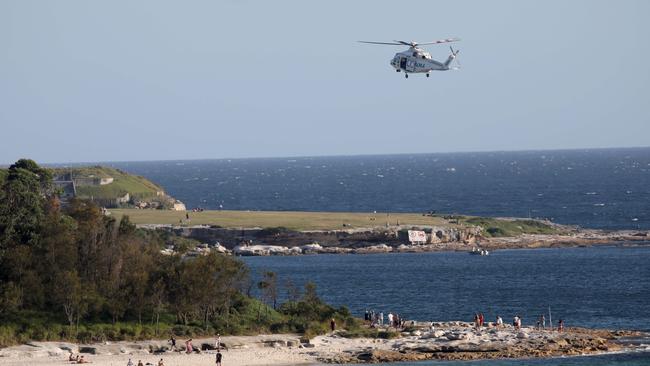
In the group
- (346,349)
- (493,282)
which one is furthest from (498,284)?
(346,349)

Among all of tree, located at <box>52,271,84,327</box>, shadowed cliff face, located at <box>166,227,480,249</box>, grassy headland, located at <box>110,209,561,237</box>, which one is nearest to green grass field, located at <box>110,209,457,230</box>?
grassy headland, located at <box>110,209,561,237</box>

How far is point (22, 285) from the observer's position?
212ft

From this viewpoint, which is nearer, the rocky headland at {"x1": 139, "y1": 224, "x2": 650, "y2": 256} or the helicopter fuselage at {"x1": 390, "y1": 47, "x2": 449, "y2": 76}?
the helicopter fuselage at {"x1": 390, "y1": 47, "x2": 449, "y2": 76}

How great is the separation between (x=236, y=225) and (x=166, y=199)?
106 feet

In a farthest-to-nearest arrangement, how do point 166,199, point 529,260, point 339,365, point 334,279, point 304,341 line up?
point 166,199, point 529,260, point 334,279, point 304,341, point 339,365

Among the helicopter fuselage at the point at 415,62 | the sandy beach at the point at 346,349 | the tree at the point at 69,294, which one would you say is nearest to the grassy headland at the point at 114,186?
the helicopter fuselage at the point at 415,62

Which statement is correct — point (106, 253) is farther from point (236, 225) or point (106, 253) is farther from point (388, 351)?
point (236, 225)

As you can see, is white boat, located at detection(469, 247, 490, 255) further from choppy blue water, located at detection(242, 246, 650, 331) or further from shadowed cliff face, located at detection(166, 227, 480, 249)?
shadowed cliff face, located at detection(166, 227, 480, 249)

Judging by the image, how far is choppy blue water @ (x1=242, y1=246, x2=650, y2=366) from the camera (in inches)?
3004

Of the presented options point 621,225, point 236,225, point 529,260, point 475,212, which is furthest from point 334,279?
point 475,212

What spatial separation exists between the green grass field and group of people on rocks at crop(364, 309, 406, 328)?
159ft

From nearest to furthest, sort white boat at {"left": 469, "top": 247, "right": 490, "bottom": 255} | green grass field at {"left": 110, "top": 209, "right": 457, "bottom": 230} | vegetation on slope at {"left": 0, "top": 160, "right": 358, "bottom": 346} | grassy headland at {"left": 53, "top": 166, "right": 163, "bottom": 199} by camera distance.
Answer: vegetation on slope at {"left": 0, "top": 160, "right": 358, "bottom": 346}
white boat at {"left": 469, "top": 247, "right": 490, "bottom": 255}
green grass field at {"left": 110, "top": 209, "right": 457, "bottom": 230}
grassy headland at {"left": 53, "top": 166, "right": 163, "bottom": 199}

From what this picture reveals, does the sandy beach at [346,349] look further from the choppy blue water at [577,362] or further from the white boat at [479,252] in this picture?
the white boat at [479,252]

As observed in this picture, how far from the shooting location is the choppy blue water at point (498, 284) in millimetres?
76312
